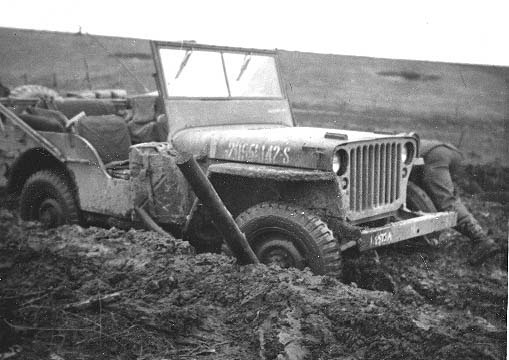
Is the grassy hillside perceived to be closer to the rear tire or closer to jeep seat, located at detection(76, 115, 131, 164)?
jeep seat, located at detection(76, 115, 131, 164)

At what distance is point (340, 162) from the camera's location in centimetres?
411

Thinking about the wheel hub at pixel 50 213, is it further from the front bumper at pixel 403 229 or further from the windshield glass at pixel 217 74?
the front bumper at pixel 403 229

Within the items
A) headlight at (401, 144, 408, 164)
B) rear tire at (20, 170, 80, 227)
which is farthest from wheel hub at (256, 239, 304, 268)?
rear tire at (20, 170, 80, 227)

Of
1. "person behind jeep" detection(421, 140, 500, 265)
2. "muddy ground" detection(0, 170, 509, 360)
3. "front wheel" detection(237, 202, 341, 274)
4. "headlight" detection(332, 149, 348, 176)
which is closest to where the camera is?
"muddy ground" detection(0, 170, 509, 360)

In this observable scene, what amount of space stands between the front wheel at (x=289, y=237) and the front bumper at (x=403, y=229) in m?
0.21

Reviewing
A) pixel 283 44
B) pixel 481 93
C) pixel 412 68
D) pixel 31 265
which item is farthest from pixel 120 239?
pixel 412 68

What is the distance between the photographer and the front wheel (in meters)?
3.96

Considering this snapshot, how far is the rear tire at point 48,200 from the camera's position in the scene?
529 cm

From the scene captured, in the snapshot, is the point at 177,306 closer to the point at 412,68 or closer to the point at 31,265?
the point at 31,265

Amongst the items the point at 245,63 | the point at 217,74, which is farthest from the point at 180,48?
the point at 245,63

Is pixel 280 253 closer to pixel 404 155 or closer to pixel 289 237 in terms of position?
pixel 289 237

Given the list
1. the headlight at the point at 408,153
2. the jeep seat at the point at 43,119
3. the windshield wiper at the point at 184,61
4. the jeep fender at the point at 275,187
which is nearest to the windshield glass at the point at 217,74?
the windshield wiper at the point at 184,61

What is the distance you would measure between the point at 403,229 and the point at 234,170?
1.23 m

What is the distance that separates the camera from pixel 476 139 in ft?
21.8
